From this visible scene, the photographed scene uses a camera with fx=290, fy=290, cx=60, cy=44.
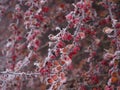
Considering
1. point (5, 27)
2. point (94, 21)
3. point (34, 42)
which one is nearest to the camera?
point (34, 42)

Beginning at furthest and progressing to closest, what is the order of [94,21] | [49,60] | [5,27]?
[5,27] < [94,21] < [49,60]

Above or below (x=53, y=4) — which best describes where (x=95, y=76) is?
below

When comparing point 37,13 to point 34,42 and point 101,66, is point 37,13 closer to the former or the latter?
point 34,42

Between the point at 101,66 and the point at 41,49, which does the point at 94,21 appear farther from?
the point at 41,49

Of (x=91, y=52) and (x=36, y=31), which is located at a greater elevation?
(x=36, y=31)

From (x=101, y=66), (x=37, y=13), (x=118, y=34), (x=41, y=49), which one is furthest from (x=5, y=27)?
(x=118, y=34)

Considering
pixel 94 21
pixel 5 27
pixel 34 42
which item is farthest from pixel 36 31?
pixel 5 27

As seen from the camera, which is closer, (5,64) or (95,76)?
(95,76)

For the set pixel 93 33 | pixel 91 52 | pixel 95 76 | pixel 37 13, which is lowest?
pixel 95 76

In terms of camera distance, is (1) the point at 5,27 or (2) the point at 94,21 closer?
(2) the point at 94,21
